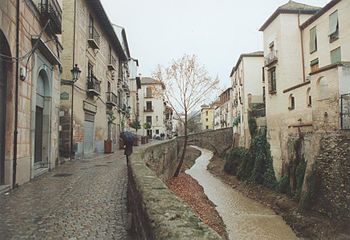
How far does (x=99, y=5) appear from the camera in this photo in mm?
17312

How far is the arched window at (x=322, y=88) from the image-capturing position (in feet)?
43.9

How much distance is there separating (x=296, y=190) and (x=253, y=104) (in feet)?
51.3

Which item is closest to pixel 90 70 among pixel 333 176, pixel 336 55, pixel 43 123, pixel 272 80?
pixel 43 123

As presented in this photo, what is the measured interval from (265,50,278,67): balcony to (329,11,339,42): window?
4.03m

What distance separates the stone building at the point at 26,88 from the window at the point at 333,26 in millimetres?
15360

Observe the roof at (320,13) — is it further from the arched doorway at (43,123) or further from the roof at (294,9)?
the arched doorway at (43,123)

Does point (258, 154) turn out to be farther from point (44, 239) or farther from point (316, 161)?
point (44, 239)

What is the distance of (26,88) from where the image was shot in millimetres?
7988

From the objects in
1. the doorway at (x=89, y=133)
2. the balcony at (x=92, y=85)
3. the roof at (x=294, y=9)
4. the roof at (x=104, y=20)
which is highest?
the roof at (x=294, y=9)

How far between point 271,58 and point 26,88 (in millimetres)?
18245

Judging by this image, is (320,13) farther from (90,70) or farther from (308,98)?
(90,70)

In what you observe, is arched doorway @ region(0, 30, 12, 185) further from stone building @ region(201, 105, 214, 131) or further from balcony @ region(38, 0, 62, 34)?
stone building @ region(201, 105, 214, 131)

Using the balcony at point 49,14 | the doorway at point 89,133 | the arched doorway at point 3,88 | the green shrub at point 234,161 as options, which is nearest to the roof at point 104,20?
the doorway at point 89,133

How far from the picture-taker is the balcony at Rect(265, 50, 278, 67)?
70.4 feet
